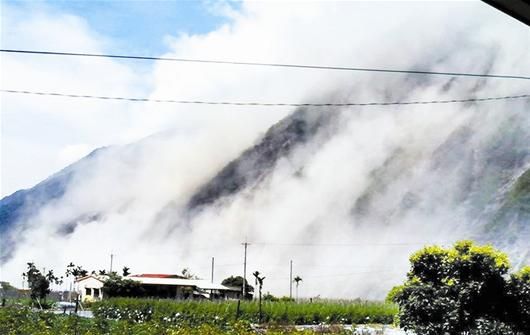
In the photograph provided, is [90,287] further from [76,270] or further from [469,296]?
[469,296]

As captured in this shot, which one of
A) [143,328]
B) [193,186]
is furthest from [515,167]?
[143,328]

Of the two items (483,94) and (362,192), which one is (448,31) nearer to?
(483,94)

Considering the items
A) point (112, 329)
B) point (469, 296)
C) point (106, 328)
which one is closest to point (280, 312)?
point (106, 328)

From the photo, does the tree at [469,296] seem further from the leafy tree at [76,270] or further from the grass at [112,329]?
the leafy tree at [76,270]

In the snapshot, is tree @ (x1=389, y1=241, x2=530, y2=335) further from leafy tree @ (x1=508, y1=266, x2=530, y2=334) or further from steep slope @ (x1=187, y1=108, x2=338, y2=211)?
steep slope @ (x1=187, y1=108, x2=338, y2=211)

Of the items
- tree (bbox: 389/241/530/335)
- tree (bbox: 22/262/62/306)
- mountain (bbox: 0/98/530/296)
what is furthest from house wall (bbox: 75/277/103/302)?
mountain (bbox: 0/98/530/296)

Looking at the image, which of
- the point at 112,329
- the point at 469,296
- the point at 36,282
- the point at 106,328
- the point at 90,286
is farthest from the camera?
the point at 90,286

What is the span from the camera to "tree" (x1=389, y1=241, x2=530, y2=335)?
8891mm

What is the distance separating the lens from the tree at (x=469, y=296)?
8891mm

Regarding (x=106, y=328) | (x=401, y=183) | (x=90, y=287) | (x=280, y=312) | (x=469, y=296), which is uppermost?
(x=401, y=183)

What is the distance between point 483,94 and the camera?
151500mm

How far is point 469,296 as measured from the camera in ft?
29.2

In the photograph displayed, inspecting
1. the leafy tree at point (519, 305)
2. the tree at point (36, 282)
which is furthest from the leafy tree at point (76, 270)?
the leafy tree at point (519, 305)

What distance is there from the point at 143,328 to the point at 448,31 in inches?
6232
